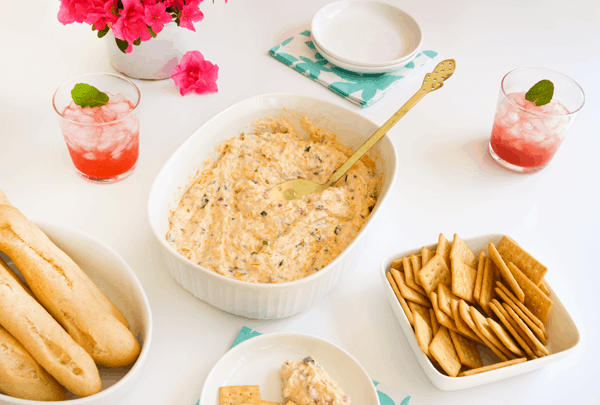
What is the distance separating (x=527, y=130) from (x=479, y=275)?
1.96 feet

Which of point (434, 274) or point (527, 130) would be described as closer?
point (434, 274)

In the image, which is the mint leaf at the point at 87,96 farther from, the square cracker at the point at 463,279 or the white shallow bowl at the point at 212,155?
the square cracker at the point at 463,279

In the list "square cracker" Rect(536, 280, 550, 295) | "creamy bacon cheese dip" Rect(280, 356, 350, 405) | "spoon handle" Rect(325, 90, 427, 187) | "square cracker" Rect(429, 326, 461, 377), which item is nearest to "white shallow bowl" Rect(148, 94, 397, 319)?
"spoon handle" Rect(325, 90, 427, 187)

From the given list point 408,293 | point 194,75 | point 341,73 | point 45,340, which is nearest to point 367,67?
point 341,73

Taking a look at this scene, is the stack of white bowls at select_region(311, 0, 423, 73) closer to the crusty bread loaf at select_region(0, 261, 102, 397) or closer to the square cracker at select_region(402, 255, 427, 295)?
the square cracker at select_region(402, 255, 427, 295)

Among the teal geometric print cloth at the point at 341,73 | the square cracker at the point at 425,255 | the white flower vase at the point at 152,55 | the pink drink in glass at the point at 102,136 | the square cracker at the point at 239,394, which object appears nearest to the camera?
the square cracker at the point at 239,394

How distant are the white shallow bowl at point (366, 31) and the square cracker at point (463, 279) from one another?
3.09 feet

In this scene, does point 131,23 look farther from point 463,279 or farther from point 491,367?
point 491,367

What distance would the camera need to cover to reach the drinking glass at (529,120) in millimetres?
1493

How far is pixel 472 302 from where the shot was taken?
1.13 metres

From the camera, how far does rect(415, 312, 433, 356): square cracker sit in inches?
40.4

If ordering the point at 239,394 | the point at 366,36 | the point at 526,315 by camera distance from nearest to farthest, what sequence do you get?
the point at 239,394 < the point at 526,315 < the point at 366,36

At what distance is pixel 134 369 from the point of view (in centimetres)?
92

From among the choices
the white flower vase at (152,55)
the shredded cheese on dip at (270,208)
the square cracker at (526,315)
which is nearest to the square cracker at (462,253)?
the square cracker at (526,315)
